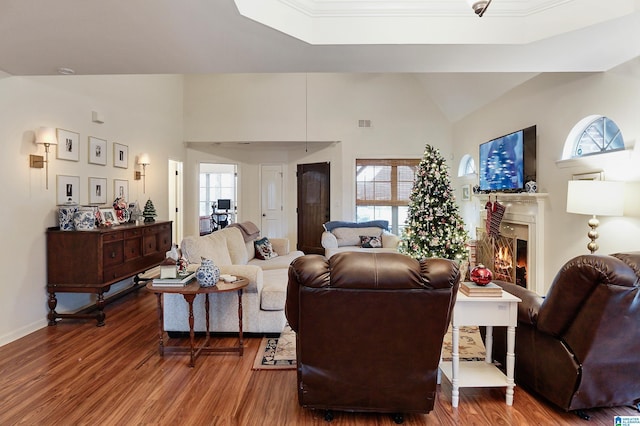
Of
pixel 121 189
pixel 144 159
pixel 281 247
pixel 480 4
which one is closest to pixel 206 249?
pixel 281 247

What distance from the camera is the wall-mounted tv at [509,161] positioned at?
14.4 ft

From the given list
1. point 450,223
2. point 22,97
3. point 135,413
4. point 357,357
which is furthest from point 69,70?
point 450,223

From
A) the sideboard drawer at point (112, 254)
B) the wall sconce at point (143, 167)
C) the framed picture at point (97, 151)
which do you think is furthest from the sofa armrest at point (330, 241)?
the framed picture at point (97, 151)

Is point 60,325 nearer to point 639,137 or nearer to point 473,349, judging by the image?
point 473,349

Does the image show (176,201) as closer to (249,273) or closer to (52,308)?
(52,308)

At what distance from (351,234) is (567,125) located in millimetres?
3424

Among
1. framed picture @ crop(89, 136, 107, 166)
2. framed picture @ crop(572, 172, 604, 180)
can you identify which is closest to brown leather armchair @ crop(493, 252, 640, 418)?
framed picture @ crop(572, 172, 604, 180)

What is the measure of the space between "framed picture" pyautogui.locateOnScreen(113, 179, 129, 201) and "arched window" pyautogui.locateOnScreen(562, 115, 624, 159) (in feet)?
18.3

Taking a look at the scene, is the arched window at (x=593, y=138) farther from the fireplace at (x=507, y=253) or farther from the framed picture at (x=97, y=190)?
the framed picture at (x=97, y=190)

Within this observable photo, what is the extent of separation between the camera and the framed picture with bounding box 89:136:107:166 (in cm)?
424

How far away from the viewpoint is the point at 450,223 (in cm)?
430

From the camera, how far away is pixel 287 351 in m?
3.04

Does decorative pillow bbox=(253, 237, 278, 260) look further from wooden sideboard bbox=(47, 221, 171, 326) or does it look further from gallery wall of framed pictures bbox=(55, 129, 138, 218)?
gallery wall of framed pictures bbox=(55, 129, 138, 218)

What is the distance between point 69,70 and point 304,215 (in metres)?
5.51
